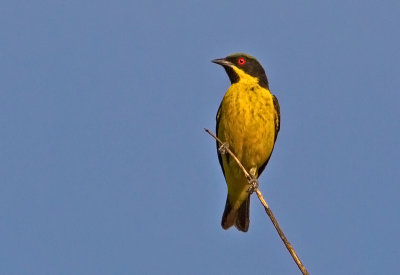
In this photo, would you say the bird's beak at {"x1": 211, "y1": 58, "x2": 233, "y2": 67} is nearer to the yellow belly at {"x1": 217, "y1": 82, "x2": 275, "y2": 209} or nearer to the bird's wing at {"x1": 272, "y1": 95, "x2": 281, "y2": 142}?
the yellow belly at {"x1": 217, "y1": 82, "x2": 275, "y2": 209}

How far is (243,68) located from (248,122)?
1077mm

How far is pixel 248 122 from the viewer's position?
8500mm

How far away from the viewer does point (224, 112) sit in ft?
28.5

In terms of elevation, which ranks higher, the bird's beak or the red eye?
the bird's beak

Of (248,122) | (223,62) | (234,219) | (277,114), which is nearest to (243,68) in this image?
(223,62)

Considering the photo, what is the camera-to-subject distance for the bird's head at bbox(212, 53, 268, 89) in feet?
30.1

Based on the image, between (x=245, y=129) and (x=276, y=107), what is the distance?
674 millimetres

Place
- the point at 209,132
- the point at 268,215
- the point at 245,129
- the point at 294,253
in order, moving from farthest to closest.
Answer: the point at 245,129
the point at 209,132
the point at 268,215
the point at 294,253

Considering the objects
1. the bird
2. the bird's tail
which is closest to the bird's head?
the bird

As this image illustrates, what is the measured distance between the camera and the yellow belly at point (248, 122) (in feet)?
27.9

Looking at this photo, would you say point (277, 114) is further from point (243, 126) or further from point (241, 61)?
point (241, 61)

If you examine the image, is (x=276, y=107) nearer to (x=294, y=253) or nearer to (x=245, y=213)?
(x=245, y=213)

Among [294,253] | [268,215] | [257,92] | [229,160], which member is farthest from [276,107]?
[294,253]

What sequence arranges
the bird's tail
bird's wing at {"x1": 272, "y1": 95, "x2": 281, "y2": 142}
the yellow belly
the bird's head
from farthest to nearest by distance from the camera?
the bird's tail
the bird's head
bird's wing at {"x1": 272, "y1": 95, "x2": 281, "y2": 142}
the yellow belly
